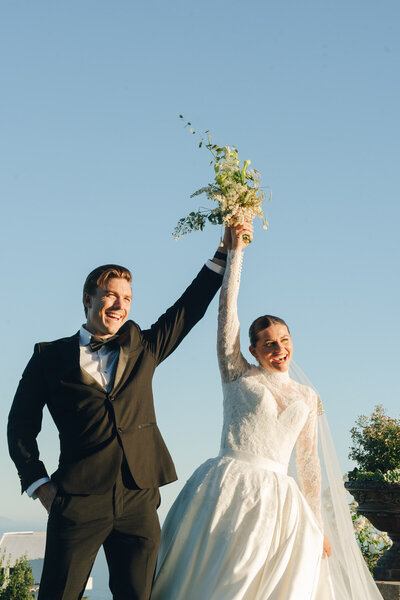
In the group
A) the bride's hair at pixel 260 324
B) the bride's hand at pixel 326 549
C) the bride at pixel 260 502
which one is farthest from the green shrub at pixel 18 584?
the bride's hair at pixel 260 324

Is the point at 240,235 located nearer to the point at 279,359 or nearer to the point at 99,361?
the point at 279,359

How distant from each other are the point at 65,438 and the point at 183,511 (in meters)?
0.89

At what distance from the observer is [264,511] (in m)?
3.92

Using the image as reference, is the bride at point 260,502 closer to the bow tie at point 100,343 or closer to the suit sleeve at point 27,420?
the bow tie at point 100,343

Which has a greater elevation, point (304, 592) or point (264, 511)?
point (264, 511)

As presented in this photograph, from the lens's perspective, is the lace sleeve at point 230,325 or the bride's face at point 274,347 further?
the bride's face at point 274,347

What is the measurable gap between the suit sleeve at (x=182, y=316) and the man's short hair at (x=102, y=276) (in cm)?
34

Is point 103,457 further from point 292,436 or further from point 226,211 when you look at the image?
point 226,211

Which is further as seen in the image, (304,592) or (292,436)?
(292,436)

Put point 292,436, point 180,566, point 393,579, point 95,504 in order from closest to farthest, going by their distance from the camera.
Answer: point 95,504, point 180,566, point 292,436, point 393,579

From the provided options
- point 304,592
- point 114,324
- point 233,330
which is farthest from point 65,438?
point 304,592

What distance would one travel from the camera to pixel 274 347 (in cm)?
451

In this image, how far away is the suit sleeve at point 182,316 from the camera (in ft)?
13.5

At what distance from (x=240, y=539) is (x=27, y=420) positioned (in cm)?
137
